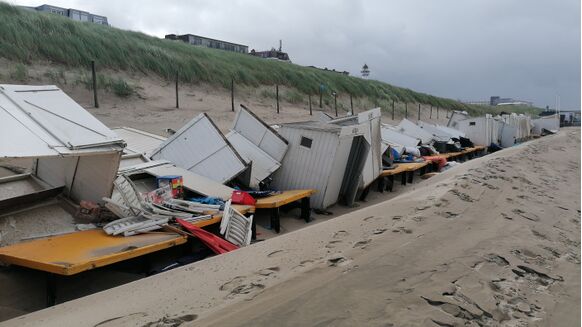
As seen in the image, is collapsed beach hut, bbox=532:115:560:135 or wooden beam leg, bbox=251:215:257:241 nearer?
wooden beam leg, bbox=251:215:257:241

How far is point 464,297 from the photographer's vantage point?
141 inches

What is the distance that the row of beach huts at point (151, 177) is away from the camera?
15.9 feet

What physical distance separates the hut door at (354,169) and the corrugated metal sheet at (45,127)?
5.38 m

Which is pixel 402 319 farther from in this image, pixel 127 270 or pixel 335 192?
pixel 335 192

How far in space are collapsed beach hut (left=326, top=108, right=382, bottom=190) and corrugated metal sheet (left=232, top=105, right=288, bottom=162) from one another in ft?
6.15

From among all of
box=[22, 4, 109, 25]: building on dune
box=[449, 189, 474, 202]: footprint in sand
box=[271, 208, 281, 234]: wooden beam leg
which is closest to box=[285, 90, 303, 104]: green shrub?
box=[449, 189, 474, 202]: footprint in sand

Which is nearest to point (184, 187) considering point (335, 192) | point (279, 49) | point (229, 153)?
point (229, 153)

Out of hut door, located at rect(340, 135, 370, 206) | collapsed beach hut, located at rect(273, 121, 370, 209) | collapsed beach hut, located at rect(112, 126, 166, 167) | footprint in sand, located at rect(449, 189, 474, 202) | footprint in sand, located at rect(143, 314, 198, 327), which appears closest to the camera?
footprint in sand, located at rect(143, 314, 198, 327)

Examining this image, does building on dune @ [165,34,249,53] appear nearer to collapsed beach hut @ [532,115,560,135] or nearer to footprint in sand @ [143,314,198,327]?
collapsed beach hut @ [532,115,560,135]

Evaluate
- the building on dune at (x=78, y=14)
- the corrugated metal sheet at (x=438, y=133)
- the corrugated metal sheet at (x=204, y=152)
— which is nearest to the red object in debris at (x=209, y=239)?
the corrugated metal sheet at (x=204, y=152)

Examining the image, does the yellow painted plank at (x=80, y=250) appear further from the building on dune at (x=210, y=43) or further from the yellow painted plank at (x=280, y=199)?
the building on dune at (x=210, y=43)

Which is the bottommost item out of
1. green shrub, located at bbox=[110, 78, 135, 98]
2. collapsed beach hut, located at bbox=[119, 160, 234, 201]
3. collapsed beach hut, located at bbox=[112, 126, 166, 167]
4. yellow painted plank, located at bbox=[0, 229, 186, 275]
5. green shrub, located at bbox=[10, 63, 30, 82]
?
yellow painted plank, located at bbox=[0, 229, 186, 275]

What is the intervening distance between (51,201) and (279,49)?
237 ft

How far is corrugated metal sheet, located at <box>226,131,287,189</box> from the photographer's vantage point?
8.89m
